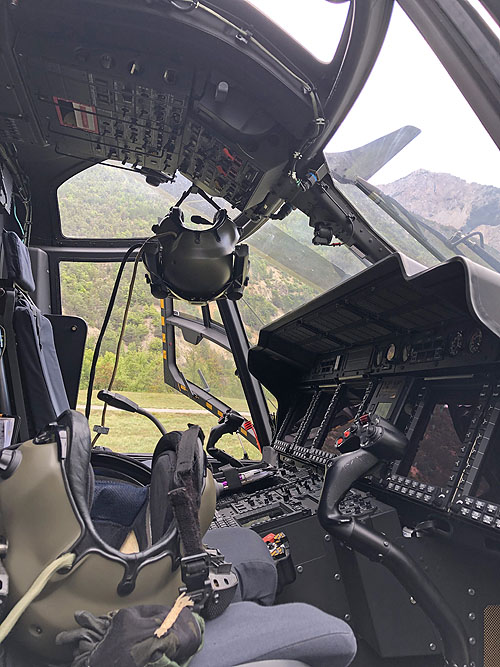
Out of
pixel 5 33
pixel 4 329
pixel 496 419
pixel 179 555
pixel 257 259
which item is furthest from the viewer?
pixel 257 259

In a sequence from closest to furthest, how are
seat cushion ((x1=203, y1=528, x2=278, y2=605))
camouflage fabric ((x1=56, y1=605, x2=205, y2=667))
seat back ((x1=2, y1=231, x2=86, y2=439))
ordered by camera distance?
camouflage fabric ((x1=56, y1=605, x2=205, y2=667)) < seat cushion ((x1=203, y1=528, x2=278, y2=605)) < seat back ((x1=2, y1=231, x2=86, y2=439))

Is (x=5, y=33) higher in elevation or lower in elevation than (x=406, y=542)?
higher

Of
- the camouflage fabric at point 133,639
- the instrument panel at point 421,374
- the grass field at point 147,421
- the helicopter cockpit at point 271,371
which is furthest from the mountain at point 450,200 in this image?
the grass field at point 147,421

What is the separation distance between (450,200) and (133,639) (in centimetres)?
183

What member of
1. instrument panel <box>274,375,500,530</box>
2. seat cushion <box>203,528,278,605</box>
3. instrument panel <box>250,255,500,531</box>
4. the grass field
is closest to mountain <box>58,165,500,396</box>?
the grass field

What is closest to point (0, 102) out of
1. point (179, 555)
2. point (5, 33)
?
point (5, 33)

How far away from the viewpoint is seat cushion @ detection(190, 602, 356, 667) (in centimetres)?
67

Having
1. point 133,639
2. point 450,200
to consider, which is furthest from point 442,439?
point 133,639

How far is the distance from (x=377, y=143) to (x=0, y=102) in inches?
61.7

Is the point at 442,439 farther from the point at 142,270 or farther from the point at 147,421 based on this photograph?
the point at 147,421

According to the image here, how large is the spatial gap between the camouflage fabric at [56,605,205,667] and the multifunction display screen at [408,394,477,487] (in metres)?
1.05

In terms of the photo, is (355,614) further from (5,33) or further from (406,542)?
(5,33)

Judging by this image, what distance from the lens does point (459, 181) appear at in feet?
5.78

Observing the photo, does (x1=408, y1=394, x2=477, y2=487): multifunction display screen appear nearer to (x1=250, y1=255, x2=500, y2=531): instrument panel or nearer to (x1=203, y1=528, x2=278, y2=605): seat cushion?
(x1=250, y1=255, x2=500, y2=531): instrument panel
